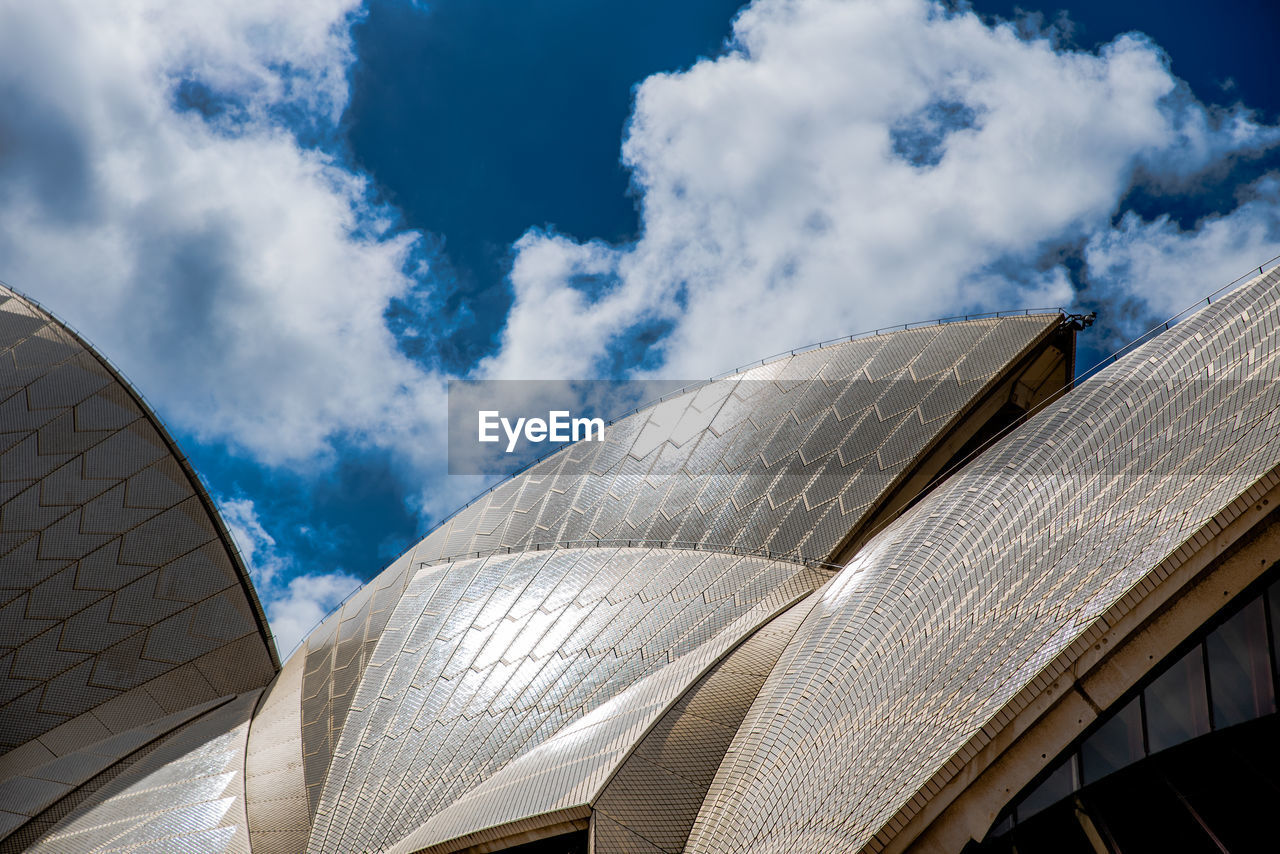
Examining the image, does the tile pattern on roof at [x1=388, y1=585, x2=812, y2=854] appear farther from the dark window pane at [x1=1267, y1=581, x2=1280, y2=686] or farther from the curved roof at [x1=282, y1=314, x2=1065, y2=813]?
the dark window pane at [x1=1267, y1=581, x2=1280, y2=686]

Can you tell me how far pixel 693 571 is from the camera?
18.8 metres

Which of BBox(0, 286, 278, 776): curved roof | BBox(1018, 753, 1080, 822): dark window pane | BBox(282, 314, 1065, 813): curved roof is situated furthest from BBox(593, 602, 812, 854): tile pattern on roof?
→ BBox(0, 286, 278, 776): curved roof

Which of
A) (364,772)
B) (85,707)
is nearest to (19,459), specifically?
(85,707)

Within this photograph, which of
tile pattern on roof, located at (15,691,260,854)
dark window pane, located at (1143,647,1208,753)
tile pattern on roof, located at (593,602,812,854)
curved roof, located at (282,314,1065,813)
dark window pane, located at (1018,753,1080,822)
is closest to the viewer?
dark window pane, located at (1018,753,1080,822)

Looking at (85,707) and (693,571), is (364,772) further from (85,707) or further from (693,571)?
(85,707)

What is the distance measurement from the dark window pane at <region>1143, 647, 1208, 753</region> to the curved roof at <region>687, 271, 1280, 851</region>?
1342 millimetres

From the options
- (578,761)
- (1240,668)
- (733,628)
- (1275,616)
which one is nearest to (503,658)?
(733,628)

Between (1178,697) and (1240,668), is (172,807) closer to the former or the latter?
(1178,697)

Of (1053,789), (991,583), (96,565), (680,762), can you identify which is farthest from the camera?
(96,565)

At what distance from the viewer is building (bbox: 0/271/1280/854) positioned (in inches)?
388

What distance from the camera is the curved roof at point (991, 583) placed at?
31.8ft

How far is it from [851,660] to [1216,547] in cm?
410

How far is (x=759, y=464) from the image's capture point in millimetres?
21375

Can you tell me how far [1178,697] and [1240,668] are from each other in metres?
0.68
